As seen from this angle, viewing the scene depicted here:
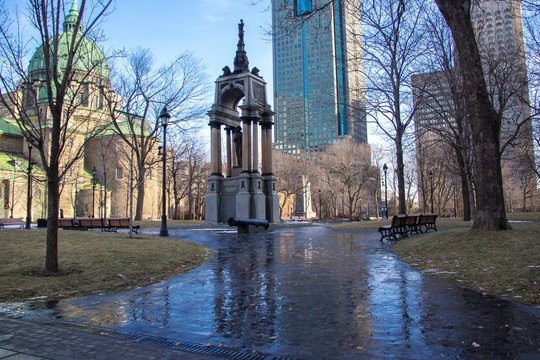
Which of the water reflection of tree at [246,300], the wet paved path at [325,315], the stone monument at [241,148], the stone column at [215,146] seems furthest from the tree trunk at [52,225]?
the stone column at [215,146]

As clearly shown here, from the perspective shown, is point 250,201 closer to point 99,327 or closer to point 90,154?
point 99,327

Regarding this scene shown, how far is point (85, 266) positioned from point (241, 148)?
24100mm

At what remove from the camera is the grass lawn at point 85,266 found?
278 inches

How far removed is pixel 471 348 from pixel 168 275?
645 cm

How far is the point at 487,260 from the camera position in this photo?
28.9ft

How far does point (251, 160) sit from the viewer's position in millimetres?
31344

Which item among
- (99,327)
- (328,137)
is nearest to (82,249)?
(99,327)

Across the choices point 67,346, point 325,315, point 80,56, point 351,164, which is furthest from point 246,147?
point 351,164

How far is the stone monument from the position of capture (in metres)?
30.5

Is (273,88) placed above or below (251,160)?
above

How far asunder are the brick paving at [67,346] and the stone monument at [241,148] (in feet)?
83.0

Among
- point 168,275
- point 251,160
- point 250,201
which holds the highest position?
point 251,160

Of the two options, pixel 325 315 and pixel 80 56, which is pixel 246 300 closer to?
pixel 325 315

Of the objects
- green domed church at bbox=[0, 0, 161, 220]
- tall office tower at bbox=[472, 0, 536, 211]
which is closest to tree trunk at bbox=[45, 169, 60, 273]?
tall office tower at bbox=[472, 0, 536, 211]
